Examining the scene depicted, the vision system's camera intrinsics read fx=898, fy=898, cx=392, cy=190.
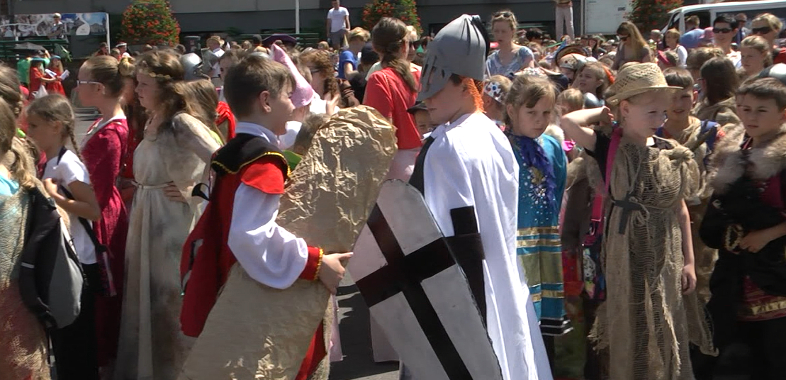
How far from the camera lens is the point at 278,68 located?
2.97 m

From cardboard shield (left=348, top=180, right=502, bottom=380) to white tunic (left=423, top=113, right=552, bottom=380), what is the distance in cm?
14

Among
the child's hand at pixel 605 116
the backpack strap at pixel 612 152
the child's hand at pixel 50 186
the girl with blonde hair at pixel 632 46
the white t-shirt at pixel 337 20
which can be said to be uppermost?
the white t-shirt at pixel 337 20

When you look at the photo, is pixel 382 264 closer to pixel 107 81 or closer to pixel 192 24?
pixel 107 81

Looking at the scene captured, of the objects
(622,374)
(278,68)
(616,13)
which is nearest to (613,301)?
(622,374)

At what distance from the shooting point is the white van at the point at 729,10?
1639cm

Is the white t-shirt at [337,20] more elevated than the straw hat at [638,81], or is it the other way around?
the white t-shirt at [337,20]

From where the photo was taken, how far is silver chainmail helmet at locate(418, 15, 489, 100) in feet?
10.6

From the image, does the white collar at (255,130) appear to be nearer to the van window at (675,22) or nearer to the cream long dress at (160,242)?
the cream long dress at (160,242)

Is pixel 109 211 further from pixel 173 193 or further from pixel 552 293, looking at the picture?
pixel 552 293

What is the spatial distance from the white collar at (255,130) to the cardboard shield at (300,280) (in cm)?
18

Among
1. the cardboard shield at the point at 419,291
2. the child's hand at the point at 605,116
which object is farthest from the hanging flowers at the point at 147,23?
the cardboard shield at the point at 419,291

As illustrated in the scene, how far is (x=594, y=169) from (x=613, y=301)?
26.0 inches

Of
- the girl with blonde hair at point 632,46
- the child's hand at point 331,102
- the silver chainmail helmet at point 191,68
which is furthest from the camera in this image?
the girl with blonde hair at point 632,46

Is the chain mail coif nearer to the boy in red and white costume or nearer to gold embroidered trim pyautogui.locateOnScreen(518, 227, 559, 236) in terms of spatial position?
gold embroidered trim pyautogui.locateOnScreen(518, 227, 559, 236)
